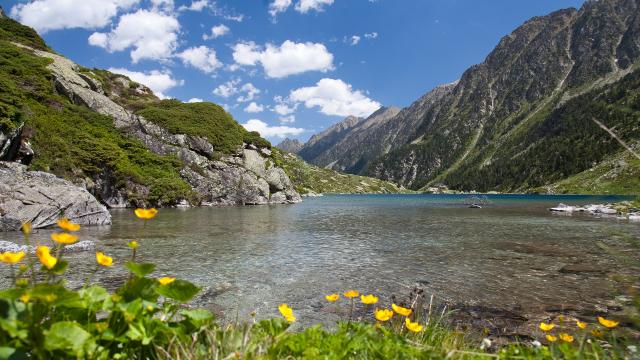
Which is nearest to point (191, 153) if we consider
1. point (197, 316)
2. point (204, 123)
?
point (204, 123)

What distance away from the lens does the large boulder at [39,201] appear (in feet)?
89.0

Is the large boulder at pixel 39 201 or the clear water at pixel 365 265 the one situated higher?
the large boulder at pixel 39 201

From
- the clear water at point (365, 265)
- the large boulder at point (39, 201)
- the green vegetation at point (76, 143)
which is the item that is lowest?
the clear water at point (365, 265)

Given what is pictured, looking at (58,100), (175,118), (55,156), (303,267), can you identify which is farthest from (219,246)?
(175,118)

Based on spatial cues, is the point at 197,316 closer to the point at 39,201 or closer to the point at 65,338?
the point at 65,338

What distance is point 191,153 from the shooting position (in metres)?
77.9

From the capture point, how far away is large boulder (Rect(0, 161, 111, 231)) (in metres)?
27.1

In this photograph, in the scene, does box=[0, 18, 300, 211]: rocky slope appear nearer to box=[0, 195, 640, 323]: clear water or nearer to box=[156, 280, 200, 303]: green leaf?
box=[0, 195, 640, 323]: clear water

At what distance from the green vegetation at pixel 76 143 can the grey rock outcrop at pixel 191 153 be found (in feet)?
8.61

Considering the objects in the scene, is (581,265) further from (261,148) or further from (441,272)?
(261,148)

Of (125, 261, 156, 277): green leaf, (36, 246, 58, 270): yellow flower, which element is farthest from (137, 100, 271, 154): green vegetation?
(36, 246, 58, 270): yellow flower

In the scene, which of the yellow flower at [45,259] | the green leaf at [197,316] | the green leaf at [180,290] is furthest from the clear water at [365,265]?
the yellow flower at [45,259]

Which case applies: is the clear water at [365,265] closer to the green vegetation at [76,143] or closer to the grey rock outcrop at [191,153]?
the green vegetation at [76,143]

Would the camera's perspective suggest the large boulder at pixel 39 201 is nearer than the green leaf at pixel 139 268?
No
